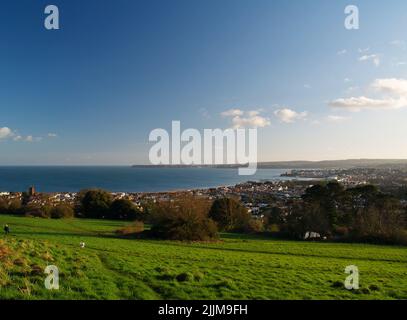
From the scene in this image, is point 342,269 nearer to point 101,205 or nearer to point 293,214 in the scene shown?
point 293,214

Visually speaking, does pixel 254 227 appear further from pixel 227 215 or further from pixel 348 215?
pixel 348 215

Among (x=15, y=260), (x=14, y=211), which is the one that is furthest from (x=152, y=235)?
(x=14, y=211)

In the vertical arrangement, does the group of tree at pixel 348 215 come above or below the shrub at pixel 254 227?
above

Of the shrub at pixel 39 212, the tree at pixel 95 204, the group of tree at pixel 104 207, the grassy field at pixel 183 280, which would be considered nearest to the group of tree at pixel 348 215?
the grassy field at pixel 183 280

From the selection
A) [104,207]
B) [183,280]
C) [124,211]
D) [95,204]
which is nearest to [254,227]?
[124,211]

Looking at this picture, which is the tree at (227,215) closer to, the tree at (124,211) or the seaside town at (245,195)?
the seaside town at (245,195)
